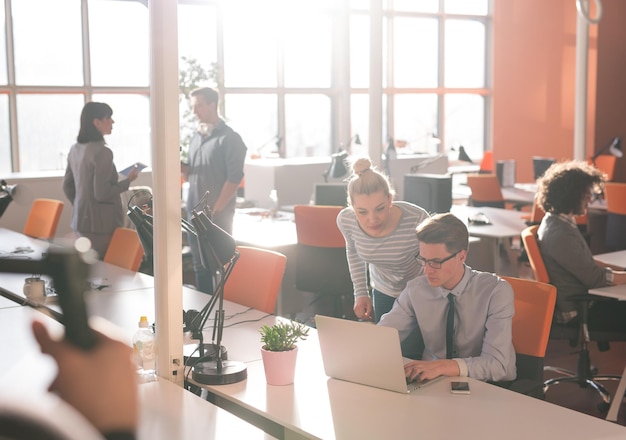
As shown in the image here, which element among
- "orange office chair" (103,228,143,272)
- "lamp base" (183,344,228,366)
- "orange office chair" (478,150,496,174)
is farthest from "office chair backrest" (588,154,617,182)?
"lamp base" (183,344,228,366)

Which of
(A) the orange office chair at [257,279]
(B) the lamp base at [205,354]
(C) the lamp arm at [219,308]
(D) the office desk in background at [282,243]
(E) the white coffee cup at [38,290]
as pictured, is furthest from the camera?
(D) the office desk in background at [282,243]

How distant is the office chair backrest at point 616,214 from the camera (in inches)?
288

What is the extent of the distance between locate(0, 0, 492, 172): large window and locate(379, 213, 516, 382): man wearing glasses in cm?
352

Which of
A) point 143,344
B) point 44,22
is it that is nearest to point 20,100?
point 44,22

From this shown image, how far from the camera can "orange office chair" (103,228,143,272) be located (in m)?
4.68

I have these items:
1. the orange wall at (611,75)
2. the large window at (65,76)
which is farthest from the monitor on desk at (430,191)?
the orange wall at (611,75)

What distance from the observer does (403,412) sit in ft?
7.41

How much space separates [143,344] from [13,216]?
5.07 meters

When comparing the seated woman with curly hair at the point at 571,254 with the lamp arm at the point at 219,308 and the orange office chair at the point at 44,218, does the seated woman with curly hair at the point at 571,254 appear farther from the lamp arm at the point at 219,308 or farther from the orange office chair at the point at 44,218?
the orange office chair at the point at 44,218

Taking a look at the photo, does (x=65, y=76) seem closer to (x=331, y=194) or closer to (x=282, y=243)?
(x=331, y=194)

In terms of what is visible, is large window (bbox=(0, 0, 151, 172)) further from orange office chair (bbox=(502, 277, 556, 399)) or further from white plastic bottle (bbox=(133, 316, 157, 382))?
orange office chair (bbox=(502, 277, 556, 399))

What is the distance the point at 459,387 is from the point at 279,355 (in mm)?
552

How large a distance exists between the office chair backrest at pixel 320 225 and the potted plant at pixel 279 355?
8.51ft

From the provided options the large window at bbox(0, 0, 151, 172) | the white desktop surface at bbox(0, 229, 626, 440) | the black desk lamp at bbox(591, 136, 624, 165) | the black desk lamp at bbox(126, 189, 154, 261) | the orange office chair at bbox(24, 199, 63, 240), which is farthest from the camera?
the black desk lamp at bbox(591, 136, 624, 165)
